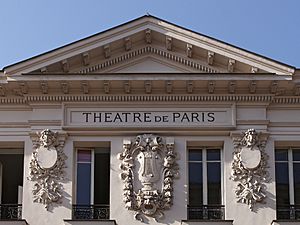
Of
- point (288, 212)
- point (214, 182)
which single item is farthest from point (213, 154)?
point (288, 212)

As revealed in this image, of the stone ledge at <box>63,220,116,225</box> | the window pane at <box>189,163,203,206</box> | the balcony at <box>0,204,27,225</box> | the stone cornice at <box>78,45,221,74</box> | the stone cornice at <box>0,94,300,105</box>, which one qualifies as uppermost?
the stone cornice at <box>78,45,221,74</box>

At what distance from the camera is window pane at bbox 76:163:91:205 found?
26.3 metres

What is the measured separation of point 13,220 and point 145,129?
486cm

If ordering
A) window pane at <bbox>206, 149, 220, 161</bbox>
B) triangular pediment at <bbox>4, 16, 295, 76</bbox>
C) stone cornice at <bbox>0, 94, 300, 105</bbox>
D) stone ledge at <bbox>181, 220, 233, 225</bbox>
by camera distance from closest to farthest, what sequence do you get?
stone ledge at <bbox>181, 220, 233, 225</bbox>, triangular pediment at <bbox>4, 16, 295, 76</bbox>, stone cornice at <bbox>0, 94, 300, 105</bbox>, window pane at <bbox>206, 149, 220, 161</bbox>

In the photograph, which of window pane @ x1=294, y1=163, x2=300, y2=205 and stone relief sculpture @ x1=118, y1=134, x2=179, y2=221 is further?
window pane @ x1=294, y1=163, x2=300, y2=205

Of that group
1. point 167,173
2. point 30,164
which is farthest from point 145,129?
point 30,164

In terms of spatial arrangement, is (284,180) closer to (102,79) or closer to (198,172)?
(198,172)

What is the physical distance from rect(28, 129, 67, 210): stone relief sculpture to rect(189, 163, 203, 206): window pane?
12.9ft

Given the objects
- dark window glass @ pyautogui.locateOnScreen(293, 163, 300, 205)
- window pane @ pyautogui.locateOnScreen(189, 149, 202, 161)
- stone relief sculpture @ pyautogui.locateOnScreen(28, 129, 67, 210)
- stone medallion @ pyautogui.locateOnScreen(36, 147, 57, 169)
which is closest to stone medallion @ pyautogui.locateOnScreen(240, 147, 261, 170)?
window pane @ pyautogui.locateOnScreen(189, 149, 202, 161)

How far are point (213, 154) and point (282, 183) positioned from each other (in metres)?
2.32

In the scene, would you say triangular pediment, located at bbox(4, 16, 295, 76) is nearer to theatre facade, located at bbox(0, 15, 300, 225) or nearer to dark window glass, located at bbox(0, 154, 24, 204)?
theatre facade, located at bbox(0, 15, 300, 225)

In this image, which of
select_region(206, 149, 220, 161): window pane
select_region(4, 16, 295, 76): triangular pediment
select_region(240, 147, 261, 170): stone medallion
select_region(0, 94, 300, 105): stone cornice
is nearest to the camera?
select_region(240, 147, 261, 170): stone medallion

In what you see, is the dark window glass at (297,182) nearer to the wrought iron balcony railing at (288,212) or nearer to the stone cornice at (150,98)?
the wrought iron balcony railing at (288,212)

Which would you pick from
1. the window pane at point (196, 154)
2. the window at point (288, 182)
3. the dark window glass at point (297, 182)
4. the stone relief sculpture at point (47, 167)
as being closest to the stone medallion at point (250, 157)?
the window at point (288, 182)
